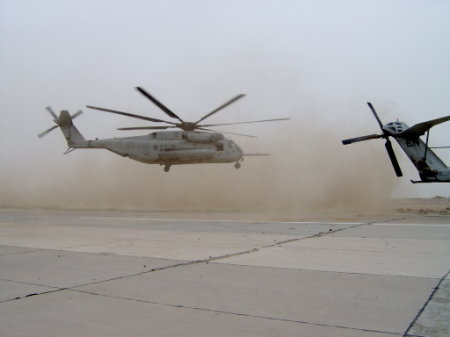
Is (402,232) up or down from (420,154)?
down

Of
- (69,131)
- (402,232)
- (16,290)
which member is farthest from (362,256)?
(69,131)

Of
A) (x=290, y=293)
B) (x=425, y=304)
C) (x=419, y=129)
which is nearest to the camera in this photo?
(x=425, y=304)

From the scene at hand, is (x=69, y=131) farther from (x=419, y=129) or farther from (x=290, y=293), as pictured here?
(x=290, y=293)

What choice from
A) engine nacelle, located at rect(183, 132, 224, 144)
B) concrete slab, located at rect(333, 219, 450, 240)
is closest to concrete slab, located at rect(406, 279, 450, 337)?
concrete slab, located at rect(333, 219, 450, 240)

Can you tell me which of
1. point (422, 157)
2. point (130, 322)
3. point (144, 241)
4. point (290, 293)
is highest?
point (422, 157)

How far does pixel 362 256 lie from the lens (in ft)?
26.7

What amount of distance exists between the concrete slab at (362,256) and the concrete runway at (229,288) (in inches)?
0.7

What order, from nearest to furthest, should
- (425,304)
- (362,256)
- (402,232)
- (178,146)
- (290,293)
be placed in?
1. (425,304)
2. (290,293)
3. (362,256)
4. (402,232)
5. (178,146)

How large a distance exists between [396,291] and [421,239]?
5615 mm

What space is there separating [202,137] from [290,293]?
60.2 ft

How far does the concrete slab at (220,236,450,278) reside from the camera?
6.88 metres

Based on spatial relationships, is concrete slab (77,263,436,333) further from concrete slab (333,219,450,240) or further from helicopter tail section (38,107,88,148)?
helicopter tail section (38,107,88,148)

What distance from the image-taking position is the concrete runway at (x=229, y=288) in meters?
4.23

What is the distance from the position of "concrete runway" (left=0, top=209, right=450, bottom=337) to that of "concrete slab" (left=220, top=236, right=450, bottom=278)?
0.06ft
